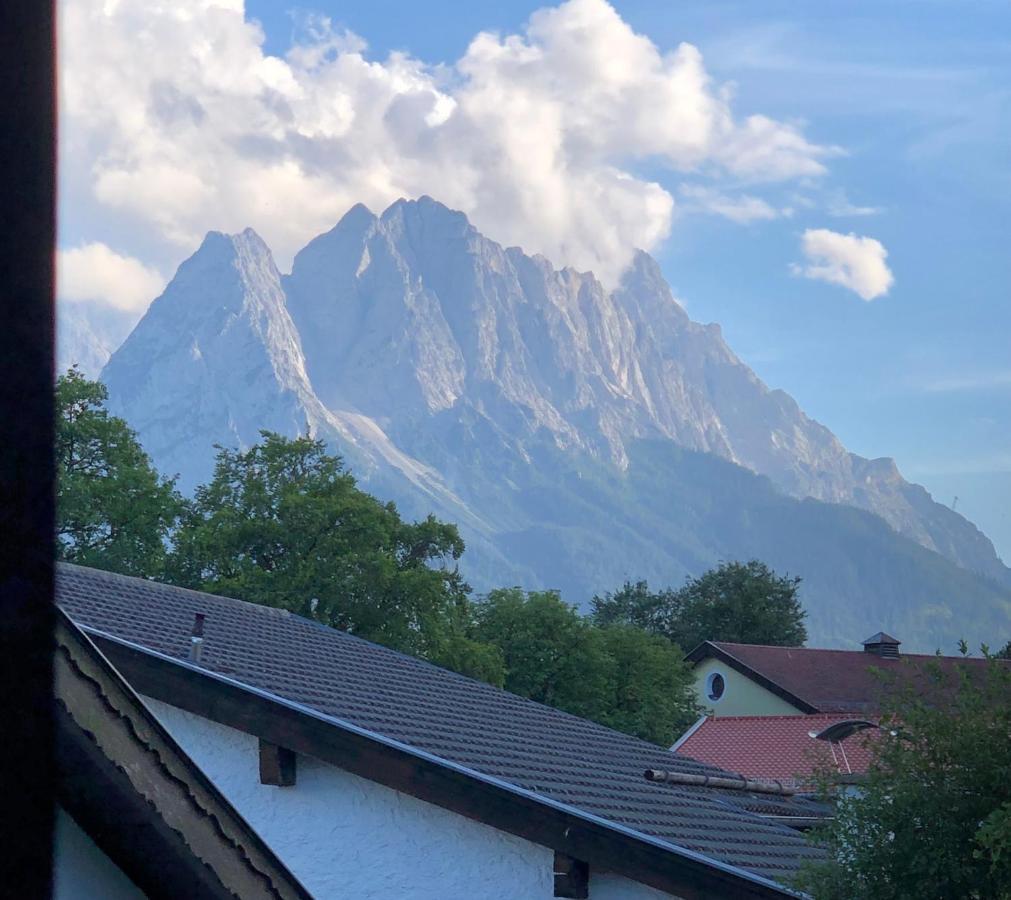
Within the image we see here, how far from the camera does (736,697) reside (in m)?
46.2

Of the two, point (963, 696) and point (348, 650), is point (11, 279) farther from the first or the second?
point (348, 650)

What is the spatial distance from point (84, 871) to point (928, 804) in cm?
576

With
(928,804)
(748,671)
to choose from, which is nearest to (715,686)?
(748,671)

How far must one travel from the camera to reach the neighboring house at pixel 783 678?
43.4 meters

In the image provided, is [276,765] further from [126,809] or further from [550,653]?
[550,653]

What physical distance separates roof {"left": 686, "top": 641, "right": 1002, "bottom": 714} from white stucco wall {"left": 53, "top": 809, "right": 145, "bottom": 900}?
1620 inches

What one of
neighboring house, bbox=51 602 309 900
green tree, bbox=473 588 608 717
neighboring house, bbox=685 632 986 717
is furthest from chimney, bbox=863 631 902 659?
neighboring house, bbox=51 602 309 900

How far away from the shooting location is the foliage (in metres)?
Result: 42.5

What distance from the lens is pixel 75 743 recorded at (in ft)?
7.33

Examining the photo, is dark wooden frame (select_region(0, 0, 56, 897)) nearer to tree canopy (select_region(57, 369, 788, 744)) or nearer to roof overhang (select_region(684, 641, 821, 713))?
tree canopy (select_region(57, 369, 788, 744))

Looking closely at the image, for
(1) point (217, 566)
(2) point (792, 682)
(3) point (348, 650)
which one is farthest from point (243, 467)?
(3) point (348, 650)

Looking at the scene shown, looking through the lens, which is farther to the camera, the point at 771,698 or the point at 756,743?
the point at 771,698

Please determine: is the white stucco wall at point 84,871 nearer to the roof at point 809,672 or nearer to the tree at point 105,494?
the tree at point 105,494

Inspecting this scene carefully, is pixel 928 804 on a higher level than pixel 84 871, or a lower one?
lower
